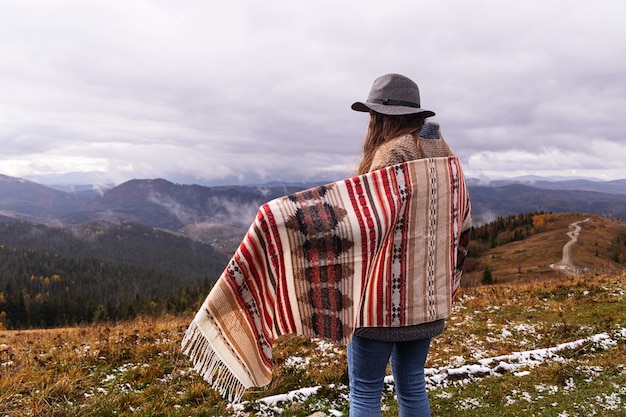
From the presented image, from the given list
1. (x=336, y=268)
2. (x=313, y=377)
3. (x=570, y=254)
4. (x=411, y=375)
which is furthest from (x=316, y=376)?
(x=570, y=254)

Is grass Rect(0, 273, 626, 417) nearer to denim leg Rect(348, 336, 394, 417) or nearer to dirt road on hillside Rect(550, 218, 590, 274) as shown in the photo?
denim leg Rect(348, 336, 394, 417)

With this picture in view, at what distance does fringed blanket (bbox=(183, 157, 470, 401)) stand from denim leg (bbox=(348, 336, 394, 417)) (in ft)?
0.47

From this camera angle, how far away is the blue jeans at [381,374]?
235 centimetres

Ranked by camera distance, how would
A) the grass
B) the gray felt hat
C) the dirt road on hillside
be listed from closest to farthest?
the gray felt hat → the grass → the dirt road on hillside

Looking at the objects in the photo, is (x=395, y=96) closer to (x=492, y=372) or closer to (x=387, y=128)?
(x=387, y=128)

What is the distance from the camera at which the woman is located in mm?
2332

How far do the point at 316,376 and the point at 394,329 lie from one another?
3.78 m

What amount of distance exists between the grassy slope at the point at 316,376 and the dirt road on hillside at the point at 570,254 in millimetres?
29883

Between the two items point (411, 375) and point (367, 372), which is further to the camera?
point (411, 375)

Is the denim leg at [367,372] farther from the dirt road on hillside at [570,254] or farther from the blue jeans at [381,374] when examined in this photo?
the dirt road on hillside at [570,254]

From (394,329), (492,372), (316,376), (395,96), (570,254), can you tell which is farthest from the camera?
(570,254)

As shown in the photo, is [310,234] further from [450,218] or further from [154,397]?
[154,397]

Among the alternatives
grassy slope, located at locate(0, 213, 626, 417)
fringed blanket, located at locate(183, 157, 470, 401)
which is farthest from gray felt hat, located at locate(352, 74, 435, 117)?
grassy slope, located at locate(0, 213, 626, 417)

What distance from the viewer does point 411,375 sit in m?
2.52
